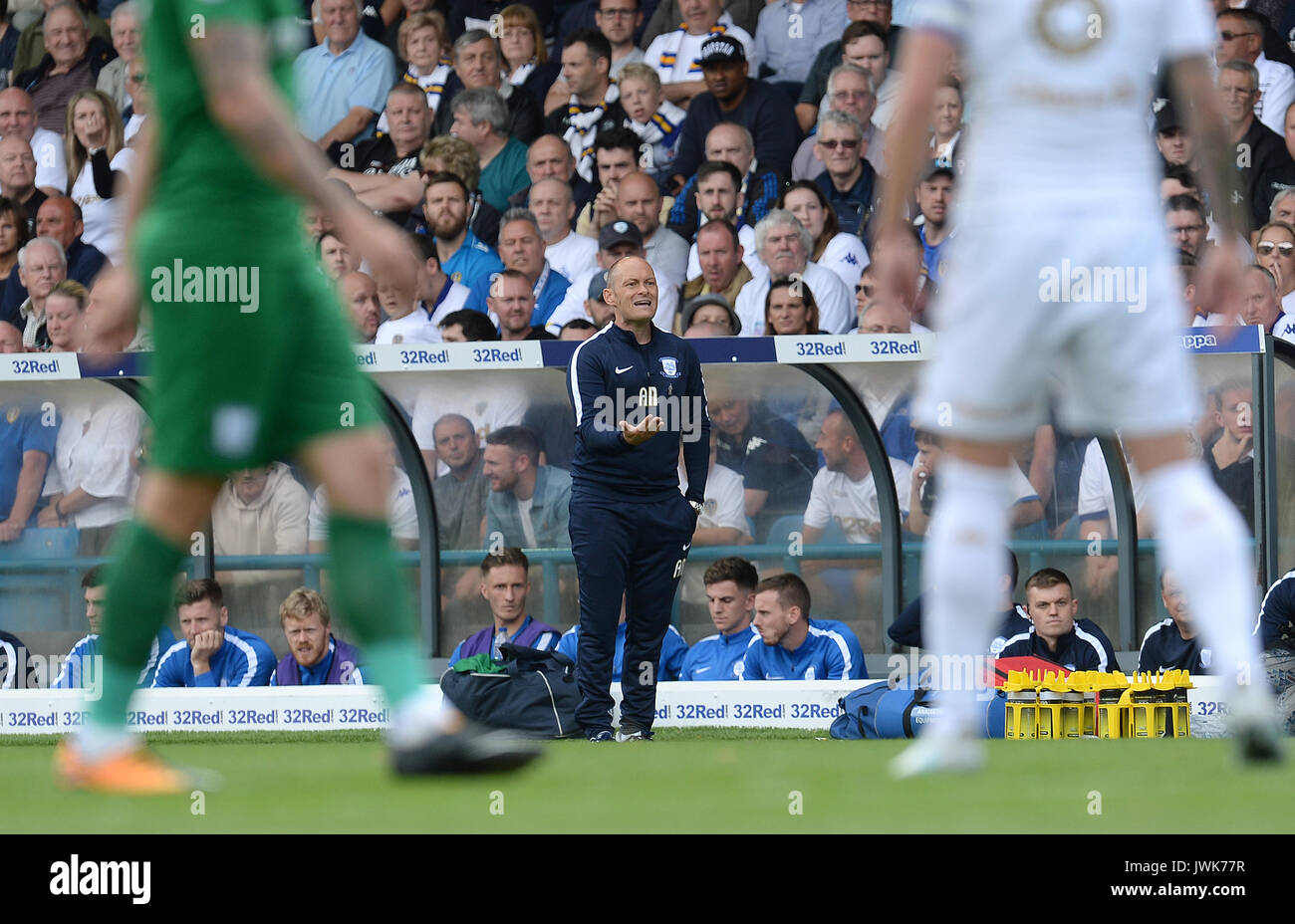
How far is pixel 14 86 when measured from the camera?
15344 mm

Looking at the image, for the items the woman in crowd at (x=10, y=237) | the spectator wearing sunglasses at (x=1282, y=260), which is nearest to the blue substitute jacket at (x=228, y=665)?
the woman in crowd at (x=10, y=237)

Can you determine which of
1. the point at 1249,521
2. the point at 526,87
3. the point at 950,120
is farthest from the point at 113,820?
the point at 526,87

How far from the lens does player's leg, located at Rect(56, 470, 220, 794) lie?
4258mm

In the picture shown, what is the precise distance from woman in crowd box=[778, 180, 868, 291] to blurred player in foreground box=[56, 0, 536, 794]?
737 centimetres

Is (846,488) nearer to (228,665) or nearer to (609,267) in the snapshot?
(609,267)

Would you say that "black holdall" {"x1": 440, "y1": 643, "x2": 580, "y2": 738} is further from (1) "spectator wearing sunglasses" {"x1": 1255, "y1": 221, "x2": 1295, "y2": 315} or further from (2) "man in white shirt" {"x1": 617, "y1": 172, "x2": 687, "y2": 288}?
(1) "spectator wearing sunglasses" {"x1": 1255, "y1": 221, "x2": 1295, "y2": 315}

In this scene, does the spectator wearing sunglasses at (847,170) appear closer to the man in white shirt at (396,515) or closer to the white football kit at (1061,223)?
the man in white shirt at (396,515)

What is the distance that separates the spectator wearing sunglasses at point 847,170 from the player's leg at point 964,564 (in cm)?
788

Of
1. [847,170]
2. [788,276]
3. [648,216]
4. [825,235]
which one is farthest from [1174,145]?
[648,216]

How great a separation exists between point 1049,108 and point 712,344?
600 cm

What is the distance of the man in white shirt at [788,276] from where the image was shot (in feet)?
36.6

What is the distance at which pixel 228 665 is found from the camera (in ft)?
33.7

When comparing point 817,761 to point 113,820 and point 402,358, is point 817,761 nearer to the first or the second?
point 113,820

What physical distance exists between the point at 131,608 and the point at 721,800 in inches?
51.6
